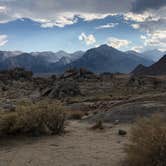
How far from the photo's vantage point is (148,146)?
1044 cm

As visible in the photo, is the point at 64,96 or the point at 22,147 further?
the point at 64,96

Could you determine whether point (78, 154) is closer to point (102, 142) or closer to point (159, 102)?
point (102, 142)

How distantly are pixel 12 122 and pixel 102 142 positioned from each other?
420 centimetres

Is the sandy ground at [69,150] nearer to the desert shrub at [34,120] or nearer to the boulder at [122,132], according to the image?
the boulder at [122,132]

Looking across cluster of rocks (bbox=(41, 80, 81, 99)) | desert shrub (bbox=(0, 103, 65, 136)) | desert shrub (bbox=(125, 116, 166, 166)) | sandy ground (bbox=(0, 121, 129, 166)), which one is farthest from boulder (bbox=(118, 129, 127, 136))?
cluster of rocks (bbox=(41, 80, 81, 99))

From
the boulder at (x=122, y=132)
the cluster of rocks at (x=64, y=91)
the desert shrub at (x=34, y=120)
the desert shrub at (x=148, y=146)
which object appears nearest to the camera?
the desert shrub at (x=148, y=146)

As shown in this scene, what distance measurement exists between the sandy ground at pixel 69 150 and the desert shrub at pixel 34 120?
632mm

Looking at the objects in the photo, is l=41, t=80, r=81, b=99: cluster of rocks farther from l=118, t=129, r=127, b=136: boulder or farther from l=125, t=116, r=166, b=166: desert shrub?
l=125, t=116, r=166, b=166: desert shrub

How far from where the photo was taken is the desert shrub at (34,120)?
55.0 feet

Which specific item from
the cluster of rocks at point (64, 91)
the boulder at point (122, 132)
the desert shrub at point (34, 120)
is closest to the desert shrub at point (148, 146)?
the boulder at point (122, 132)

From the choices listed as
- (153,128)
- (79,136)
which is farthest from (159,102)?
(153,128)

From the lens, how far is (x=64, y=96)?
188 ft

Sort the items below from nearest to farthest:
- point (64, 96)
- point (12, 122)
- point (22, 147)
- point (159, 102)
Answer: point (22, 147) → point (12, 122) → point (159, 102) → point (64, 96)

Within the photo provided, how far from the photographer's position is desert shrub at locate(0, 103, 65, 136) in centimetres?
1675
